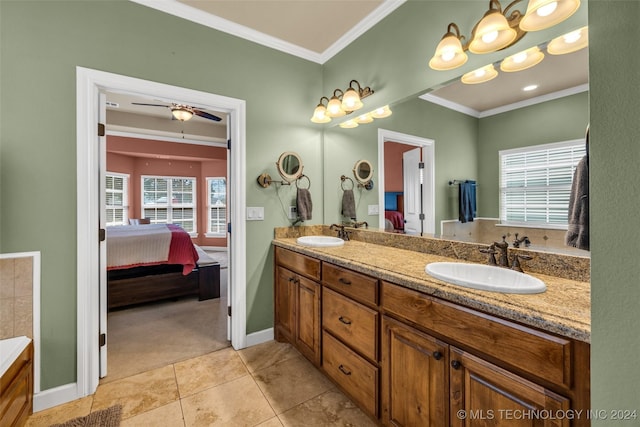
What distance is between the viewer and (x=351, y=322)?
1.58 metres

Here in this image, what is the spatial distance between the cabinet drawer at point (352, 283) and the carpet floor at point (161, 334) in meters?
1.30

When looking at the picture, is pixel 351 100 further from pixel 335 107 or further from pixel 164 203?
pixel 164 203

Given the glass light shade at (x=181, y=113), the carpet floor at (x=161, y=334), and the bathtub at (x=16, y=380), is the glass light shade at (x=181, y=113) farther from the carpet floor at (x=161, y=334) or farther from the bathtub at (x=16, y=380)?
the bathtub at (x=16, y=380)

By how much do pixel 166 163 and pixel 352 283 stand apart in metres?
6.75

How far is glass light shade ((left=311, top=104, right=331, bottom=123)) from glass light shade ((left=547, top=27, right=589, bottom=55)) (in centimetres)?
158

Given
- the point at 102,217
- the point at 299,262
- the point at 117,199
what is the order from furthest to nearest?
the point at 117,199
the point at 299,262
the point at 102,217

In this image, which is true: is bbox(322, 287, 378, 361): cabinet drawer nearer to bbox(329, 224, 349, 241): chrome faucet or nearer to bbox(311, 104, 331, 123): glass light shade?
bbox(329, 224, 349, 241): chrome faucet

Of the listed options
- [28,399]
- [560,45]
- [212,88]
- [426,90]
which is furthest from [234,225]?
[560,45]

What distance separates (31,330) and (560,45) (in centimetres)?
318

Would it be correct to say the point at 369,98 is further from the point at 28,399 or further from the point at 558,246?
the point at 28,399

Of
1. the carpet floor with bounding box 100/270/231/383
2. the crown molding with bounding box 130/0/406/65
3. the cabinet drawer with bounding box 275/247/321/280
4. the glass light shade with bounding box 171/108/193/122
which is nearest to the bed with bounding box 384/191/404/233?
the cabinet drawer with bounding box 275/247/321/280

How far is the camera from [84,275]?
5.76ft

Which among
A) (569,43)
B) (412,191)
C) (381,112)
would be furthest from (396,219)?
(569,43)

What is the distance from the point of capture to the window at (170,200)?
6.67 meters
